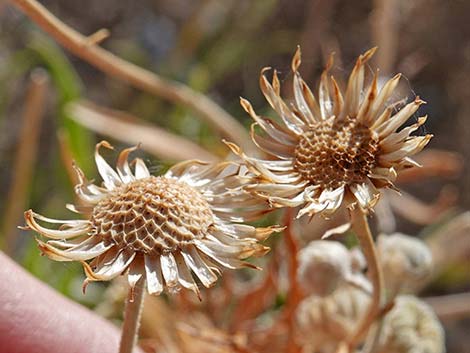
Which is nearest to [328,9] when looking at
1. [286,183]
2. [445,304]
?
[445,304]

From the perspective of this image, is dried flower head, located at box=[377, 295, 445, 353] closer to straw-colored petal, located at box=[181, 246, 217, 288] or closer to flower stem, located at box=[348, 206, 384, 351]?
flower stem, located at box=[348, 206, 384, 351]

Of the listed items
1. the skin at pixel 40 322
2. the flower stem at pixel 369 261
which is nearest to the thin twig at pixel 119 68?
the skin at pixel 40 322

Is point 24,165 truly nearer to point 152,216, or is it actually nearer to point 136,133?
point 136,133

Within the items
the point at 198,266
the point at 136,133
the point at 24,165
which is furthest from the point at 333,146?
the point at 136,133

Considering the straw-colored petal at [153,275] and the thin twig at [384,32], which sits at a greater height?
the thin twig at [384,32]

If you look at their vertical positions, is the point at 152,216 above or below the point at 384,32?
below

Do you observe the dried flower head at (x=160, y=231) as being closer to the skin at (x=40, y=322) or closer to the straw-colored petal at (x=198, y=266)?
the straw-colored petal at (x=198, y=266)
